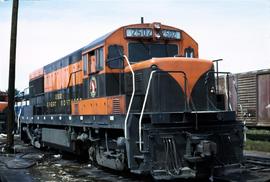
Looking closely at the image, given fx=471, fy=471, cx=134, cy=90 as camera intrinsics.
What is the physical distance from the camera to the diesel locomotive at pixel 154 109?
9172 mm

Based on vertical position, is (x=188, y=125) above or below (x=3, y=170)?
above

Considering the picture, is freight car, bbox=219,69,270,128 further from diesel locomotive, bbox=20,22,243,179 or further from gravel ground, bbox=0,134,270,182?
diesel locomotive, bbox=20,22,243,179

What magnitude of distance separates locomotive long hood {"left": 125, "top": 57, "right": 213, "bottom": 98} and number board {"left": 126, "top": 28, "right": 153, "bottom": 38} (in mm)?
1195

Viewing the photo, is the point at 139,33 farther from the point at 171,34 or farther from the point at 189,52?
the point at 189,52

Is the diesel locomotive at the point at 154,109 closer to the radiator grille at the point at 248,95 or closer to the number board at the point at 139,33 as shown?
the number board at the point at 139,33

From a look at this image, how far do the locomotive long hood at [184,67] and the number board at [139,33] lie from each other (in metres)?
1.19

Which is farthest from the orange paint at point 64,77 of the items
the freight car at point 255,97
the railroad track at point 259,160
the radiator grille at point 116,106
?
the freight car at point 255,97

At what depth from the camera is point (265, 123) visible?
2059 cm

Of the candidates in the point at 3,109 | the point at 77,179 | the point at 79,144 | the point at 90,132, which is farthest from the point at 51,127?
the point at 3,109

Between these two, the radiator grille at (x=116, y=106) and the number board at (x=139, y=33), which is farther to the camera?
the number board at (x=139, y=33)

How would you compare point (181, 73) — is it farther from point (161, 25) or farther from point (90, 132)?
point (90, 132)

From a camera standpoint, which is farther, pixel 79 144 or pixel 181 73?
pixel 79 144

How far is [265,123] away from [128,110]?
489 inches

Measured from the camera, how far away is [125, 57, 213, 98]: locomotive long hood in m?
9.93
